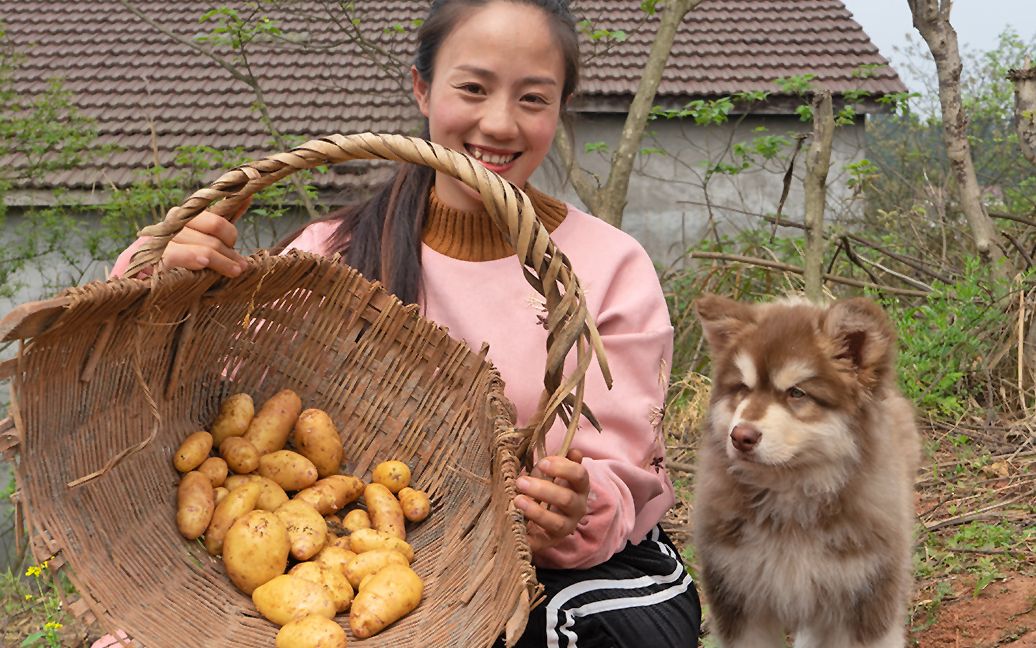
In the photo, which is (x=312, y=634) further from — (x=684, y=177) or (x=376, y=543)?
(x=684, y=177)

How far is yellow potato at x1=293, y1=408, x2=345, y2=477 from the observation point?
2.63 m

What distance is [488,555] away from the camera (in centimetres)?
219

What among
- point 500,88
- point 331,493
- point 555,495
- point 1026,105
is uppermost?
point 500,88

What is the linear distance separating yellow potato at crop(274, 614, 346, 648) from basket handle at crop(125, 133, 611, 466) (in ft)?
1.80

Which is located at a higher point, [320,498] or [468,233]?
[468,233]

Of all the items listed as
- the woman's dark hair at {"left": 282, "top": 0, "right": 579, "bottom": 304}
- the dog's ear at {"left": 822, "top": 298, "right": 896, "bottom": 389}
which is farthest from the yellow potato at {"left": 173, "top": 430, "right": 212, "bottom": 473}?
the dog's ear at {"left": 822, "top": 298, "right": 896, "bottom": 389}

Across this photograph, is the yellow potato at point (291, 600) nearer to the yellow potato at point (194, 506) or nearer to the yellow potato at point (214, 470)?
the yellow potato at point (194, 506)

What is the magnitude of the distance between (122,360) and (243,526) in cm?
49

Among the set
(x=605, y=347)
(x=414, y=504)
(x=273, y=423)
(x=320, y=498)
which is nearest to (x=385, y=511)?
(x=414, y=504)

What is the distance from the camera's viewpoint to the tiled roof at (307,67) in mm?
13586

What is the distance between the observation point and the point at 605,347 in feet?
8.82

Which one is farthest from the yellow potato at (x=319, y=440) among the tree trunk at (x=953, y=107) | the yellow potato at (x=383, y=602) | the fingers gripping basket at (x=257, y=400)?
the tree trunk at (x=953, y=107)

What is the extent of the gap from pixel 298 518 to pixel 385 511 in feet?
0.71

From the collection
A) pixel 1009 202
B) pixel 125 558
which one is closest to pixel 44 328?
pixel 125 558
